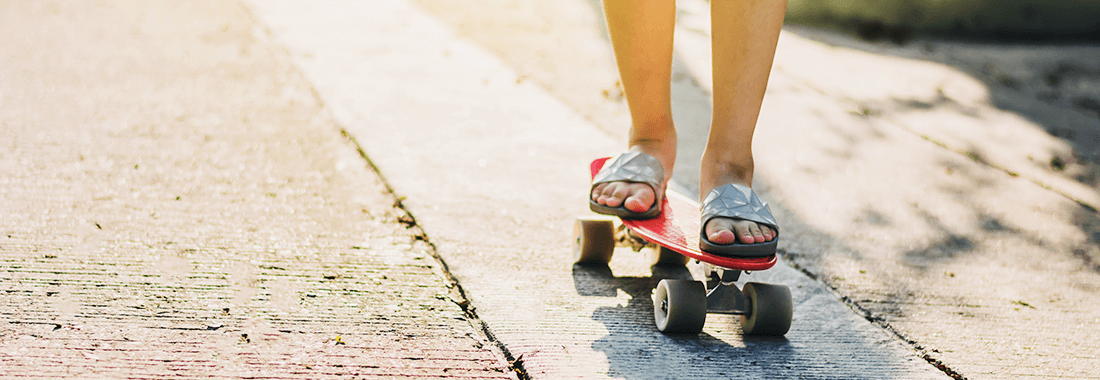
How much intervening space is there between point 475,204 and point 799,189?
1.12 meters

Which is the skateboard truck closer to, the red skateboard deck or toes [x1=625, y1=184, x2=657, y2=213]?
the red skateboard deck

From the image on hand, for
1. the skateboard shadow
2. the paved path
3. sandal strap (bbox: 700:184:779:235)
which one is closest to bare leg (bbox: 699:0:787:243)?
sandal strap (bbox: 700:184:779:235)

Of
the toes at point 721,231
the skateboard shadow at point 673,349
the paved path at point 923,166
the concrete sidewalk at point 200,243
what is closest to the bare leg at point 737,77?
the toes at point 721,231

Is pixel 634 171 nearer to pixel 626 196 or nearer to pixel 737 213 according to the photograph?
pixel 626 196

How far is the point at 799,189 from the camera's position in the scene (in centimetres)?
263

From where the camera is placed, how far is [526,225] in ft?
7.21

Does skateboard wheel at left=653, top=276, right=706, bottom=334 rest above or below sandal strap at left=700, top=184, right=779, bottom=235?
below

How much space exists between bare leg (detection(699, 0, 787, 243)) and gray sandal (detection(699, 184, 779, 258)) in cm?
9

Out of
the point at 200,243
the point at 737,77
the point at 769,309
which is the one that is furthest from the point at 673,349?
the point at 200,243

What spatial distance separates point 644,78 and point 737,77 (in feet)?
0.80

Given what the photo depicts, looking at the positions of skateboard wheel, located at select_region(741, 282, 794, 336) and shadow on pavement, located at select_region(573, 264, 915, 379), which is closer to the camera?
shadow on pavement, located at select_region(573, 264, 915, 379)

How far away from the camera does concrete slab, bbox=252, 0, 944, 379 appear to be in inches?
62.6

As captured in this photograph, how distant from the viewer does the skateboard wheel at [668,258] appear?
6.59 ft

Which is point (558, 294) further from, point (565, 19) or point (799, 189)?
point (565, 19)
